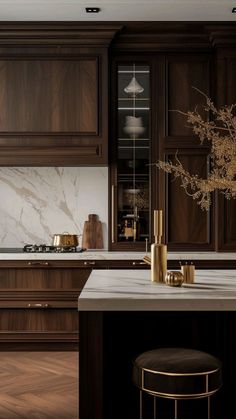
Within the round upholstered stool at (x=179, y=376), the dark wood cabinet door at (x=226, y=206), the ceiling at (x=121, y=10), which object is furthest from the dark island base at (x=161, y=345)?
the ceiling at (x=121, y=10)

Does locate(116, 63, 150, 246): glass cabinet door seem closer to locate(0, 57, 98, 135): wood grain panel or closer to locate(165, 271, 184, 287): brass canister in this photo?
locate(0, 57, 98, 135): wood grain panel

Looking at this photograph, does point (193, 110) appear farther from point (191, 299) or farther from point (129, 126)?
point (191, 299)

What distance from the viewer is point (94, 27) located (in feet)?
15.0

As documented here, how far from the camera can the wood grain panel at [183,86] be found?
184 inches

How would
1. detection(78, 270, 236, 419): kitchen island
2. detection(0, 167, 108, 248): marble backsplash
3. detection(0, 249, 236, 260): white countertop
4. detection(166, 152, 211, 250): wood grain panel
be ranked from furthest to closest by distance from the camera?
1. detection(0, 167, 108, 248): marble backsplash
2. detection(166, 152, 211, 250): wood grain panel
3. detection(0, 249, 236, 260): white countertop
4. detection(78, 270, 236, 419): kitchen island

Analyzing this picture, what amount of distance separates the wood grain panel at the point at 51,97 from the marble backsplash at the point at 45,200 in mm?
550

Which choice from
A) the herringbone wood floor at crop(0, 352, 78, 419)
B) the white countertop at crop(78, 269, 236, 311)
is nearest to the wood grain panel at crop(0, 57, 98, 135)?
the herringbone wood floor at crop(0, 352, 78, 419)

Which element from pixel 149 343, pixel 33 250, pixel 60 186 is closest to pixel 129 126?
pixel 60 186

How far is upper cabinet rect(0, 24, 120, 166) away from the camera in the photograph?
4.60 m

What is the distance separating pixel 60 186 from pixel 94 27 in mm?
1432

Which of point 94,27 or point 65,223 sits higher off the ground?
point 94,27

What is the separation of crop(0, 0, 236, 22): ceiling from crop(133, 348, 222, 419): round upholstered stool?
10.0 ft

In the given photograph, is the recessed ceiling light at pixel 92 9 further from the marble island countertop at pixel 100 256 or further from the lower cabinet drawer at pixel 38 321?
the lower cabinet drawer at pixel 38 321

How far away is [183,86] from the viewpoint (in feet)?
15.4
